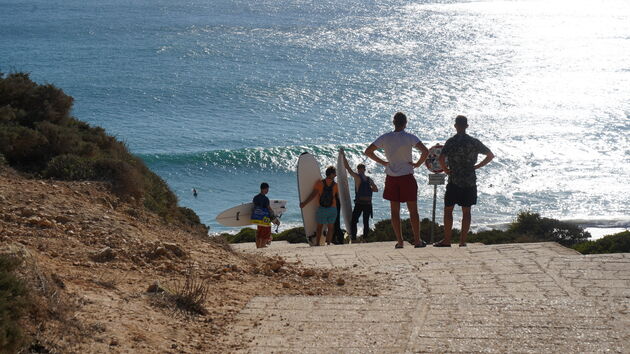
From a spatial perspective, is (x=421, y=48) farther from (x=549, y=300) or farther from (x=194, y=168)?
(x=549, y=300)

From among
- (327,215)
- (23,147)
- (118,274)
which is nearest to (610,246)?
(327,215)

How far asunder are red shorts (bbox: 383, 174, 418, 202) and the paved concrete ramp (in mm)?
1497

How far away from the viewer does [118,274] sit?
768 centimetres

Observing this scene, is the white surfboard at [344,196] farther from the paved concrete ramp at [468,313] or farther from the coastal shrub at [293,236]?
the paved concrete ramp at [468,313]

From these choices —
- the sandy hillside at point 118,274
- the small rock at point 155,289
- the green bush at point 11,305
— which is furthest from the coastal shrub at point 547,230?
the green bush at point 11,305

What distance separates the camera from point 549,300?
7.52 m

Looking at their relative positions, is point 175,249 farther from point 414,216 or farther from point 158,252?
point 414,216

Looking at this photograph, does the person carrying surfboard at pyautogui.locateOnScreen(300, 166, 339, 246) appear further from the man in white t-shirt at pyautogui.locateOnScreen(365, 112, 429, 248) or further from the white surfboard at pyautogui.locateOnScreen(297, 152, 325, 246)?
the man in white t-shirt at pyautogui.locateOnScreen(365, 112, 429, 248)

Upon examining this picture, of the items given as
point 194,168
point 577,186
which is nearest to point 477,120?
point 577,186

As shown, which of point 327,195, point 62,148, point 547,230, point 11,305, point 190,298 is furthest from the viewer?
point 547,230

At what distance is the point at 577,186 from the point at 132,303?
32.3 meters

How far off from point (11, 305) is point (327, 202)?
29.2 feet

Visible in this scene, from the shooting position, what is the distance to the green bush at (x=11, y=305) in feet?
16.6

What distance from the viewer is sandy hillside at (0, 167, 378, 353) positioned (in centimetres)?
602
